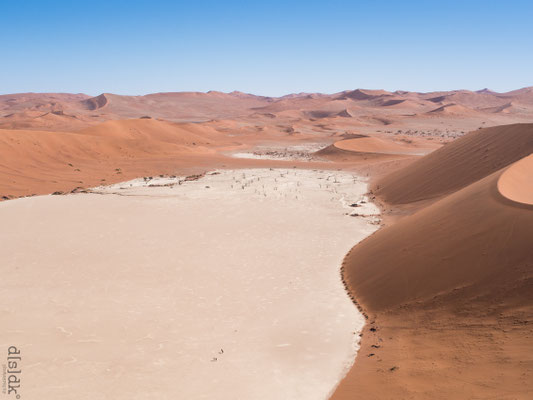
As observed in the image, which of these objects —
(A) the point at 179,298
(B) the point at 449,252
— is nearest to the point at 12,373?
(A) the point at 179,298

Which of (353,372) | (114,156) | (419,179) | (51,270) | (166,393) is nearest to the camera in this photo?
(166,393)

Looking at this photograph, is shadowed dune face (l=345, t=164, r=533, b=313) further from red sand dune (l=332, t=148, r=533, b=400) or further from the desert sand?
the desert sand

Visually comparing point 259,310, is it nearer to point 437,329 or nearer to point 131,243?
point 437,329

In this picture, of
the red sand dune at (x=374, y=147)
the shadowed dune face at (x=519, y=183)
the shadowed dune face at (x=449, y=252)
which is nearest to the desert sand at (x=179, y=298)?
the shadowed dune face at (x=449, y=252)

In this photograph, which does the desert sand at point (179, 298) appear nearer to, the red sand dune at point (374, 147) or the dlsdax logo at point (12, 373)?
the dlsdax logo at point (12, 373)

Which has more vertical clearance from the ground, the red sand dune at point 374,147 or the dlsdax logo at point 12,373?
the red sand dune at point 374,147

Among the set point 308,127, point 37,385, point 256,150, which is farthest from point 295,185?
point 308,127

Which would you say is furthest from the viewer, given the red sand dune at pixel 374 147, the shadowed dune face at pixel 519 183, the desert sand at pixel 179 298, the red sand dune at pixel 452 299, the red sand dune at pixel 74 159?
the red sand dune at pixel 374 147

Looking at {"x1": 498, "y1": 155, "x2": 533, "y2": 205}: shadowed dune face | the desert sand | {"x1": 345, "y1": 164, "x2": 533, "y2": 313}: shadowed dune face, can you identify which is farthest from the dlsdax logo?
{"x1": 498, "y1": 155, "x2": 533, "y2": 205}: shadowed dune face
